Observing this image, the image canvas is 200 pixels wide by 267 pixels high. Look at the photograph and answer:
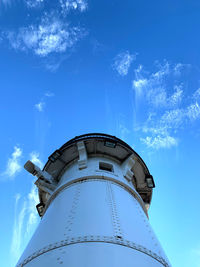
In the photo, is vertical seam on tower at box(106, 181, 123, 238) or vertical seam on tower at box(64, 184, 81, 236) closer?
vertical seam on tower at box(106, 181, 123, 238)

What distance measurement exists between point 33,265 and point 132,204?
387 centimetres

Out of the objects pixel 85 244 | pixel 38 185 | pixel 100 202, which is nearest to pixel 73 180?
pixel 100 202

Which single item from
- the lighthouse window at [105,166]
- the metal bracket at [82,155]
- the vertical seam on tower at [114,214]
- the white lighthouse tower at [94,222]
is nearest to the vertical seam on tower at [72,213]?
the white lighthouse tower at [94,222]

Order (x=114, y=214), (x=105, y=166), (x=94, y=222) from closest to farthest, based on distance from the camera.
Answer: (x=94, y=222)
(x=114, y=214)
(x=105, y=166)

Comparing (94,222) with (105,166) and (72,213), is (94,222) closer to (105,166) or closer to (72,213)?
(72,213)

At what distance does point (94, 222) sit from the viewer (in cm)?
584

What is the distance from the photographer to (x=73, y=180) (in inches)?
Result: 346

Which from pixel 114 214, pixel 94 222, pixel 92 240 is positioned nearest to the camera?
pixel 92 240

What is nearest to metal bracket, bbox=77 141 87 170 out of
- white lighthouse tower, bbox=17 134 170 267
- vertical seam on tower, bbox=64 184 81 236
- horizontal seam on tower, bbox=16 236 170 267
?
white lighthouse tower, bbox=17 134 170 267

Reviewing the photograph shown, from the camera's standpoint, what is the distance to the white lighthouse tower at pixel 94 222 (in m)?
4.74

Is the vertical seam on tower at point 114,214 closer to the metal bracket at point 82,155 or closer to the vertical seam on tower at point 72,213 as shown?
the vertical seam on tower at point 72,213

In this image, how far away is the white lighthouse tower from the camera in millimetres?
4738

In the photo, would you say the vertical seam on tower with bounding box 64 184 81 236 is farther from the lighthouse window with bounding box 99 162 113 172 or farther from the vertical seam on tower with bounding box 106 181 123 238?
the lighthouse window with bounding box 99 162 113 172

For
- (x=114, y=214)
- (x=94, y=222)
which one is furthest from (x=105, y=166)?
(x=94, y=222)
